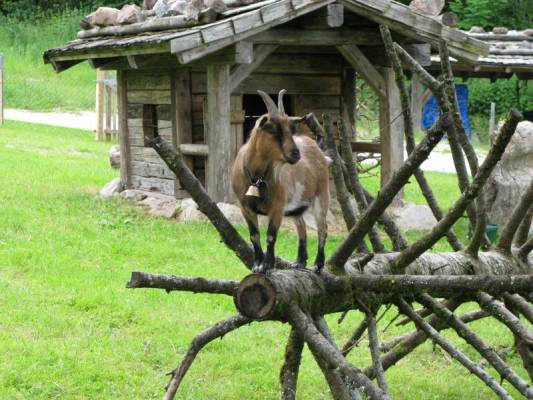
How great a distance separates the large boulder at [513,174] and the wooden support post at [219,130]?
13.0ft

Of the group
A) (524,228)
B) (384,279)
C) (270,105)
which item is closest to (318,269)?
(384,279)

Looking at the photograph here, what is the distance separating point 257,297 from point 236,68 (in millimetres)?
8973

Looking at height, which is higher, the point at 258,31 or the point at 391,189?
the point at 391,189

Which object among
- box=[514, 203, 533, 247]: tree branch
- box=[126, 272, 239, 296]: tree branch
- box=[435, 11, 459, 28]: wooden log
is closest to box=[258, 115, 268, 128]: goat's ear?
box=[126, 272, 239, 296]: tree branch

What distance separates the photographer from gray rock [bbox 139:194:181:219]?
13.2 m

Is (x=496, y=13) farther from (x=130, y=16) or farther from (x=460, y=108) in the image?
(x=130, y=16)

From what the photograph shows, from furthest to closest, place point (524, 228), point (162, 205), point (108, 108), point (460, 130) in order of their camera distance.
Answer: point (108, 108) < point (162, 205) < point (524, 228) < point (460, 130)

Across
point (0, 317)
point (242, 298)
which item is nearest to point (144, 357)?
point (0, 317)

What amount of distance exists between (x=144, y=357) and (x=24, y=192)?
307 inches

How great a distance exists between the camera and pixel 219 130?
41.1 ft

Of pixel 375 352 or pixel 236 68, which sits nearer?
pixel 375 352

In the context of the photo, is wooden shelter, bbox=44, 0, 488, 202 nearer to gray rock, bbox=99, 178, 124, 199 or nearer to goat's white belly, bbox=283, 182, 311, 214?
gray rock, bbox=99, 178, 124, 199

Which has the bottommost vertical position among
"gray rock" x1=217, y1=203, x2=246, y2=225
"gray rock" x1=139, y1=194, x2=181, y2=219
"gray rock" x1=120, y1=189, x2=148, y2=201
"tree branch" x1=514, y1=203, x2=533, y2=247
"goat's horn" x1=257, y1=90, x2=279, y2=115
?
"gray rock" x1=120, y1=189, x2=148, y2=201

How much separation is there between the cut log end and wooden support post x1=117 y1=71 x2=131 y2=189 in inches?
456
